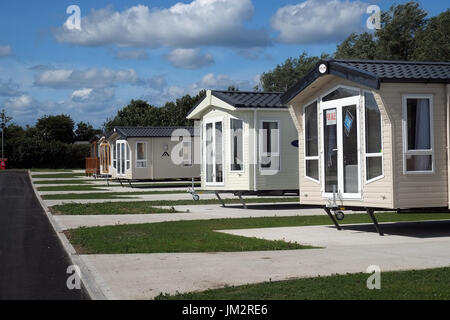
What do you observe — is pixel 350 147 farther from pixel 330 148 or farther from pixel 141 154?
pixel 141 154

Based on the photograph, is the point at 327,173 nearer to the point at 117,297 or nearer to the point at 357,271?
the point at 357,271

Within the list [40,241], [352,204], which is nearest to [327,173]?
[352,204]

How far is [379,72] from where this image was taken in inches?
508

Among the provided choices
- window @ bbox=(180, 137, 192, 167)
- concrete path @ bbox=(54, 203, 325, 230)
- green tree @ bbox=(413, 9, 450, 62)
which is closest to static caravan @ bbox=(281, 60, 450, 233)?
concrete path @ bbox=(54, 203, 325, 230)

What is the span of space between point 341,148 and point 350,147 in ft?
0.85

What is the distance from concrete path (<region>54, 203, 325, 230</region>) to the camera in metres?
15.9

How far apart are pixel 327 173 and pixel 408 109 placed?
2440mm

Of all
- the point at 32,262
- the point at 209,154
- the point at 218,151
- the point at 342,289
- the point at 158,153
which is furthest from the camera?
the point at 158,153

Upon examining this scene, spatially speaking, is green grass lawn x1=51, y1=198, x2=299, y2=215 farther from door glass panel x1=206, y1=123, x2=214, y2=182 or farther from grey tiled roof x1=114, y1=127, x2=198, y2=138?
grey tiled roof x1=114, y1=127, x2=198, y2=138

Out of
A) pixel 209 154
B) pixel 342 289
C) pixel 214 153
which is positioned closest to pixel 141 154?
pixel 209 154

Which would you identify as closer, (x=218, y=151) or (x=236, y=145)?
(x=236, y=145)

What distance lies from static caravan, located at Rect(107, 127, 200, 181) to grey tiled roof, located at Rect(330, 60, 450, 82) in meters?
23.9

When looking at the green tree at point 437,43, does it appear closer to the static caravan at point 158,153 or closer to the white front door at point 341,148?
the static caravan at point 158,153

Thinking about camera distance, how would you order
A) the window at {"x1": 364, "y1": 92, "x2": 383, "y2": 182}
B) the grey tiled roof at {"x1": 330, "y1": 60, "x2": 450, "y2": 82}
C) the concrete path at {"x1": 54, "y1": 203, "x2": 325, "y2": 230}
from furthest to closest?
the concrete path at {"x1": 54, "y1": 203, "x2": 325, "y2": 230} < the window at {"x1": 364, "y1": 92, "x2": 383, "y2": 182} < the grey tiled roof at {"x1": 330, "y1": 60, "x2": 450, "y2": 82}
